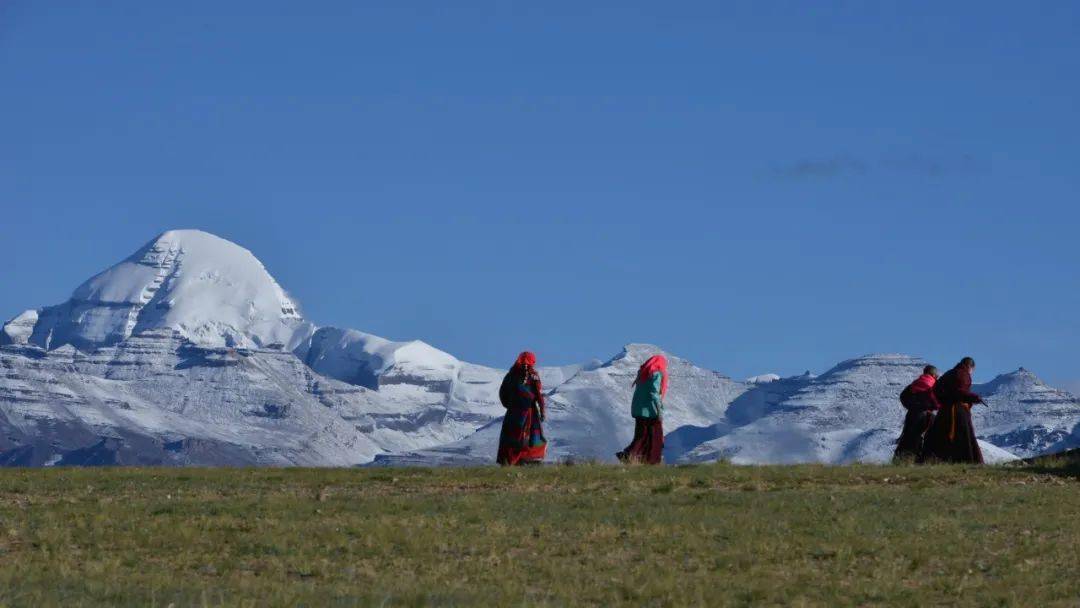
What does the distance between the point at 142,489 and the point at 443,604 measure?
13.3 m

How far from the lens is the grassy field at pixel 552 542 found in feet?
64.2

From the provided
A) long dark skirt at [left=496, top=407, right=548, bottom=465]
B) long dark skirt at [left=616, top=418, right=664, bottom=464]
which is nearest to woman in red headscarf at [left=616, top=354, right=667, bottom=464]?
long dark skirt at [left=616, top=418, right=664, bottom=464]

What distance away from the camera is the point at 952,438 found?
38312 millimetres

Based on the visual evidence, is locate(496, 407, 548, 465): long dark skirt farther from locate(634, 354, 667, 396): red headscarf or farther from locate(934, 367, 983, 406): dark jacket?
locate(934, 367, 983, 406): dark jacket

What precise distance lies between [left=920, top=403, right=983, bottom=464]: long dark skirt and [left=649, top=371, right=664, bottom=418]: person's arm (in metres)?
5.12

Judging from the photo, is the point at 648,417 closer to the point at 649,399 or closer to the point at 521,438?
the point at 649,399

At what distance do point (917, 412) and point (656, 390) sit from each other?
5.09 metres

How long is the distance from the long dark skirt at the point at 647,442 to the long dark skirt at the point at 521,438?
1.66m

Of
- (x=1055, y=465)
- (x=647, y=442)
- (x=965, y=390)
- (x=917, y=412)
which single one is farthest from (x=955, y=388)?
(x=647, y=442)

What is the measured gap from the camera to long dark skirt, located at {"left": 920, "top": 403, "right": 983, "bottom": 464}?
38219 mm

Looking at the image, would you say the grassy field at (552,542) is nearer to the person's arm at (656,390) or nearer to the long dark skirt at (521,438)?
the long dark skirt at (521,438)

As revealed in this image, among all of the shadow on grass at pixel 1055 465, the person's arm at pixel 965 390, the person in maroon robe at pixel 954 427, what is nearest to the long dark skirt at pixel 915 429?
the person in maroon robe at pixel 954 427

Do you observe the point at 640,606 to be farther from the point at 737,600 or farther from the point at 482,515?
the point at 482,515

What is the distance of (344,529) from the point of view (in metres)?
23.9
